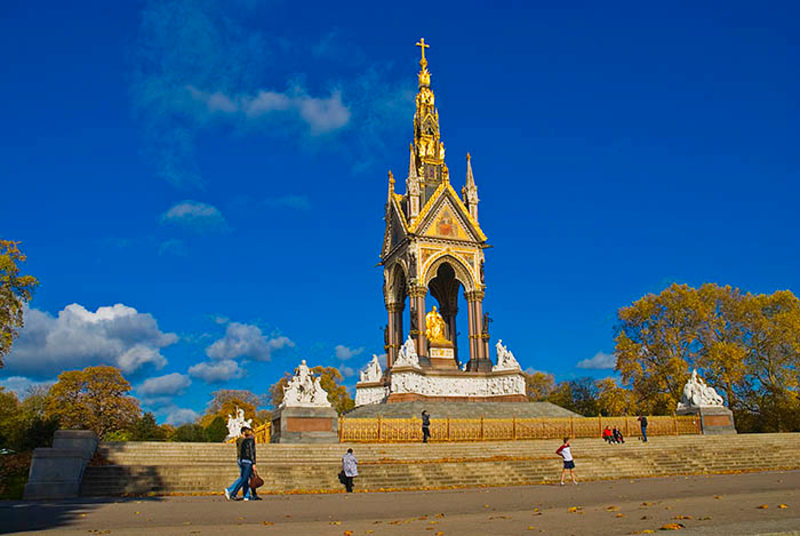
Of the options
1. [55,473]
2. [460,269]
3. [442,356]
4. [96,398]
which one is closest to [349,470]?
[55,473]

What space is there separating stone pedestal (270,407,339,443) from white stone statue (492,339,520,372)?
16.7 metres

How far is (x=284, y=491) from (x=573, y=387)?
6110 cm

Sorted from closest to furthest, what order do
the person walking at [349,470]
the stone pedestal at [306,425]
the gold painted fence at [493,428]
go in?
the person walking at [349,470], the stone pedestal at [306,425], the gold painted fence at [493,428]

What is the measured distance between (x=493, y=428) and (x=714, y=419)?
11.4 m

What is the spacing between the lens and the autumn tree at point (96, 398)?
57.0 metres

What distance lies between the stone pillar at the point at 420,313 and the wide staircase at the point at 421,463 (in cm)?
1398

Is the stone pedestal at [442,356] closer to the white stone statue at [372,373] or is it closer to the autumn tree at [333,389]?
the white stone statue at [372,373]

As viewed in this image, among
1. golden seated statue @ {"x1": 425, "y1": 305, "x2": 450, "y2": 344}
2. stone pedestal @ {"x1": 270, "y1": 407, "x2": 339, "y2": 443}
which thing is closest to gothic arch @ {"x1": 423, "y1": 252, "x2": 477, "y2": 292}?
golden seated statue @ {"x1": 425, "y1": 305, "x2": 450, "y2": 344}

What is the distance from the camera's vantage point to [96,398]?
2336 inches

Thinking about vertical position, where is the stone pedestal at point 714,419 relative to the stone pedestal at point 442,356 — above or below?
below

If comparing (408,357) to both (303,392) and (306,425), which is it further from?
(306,425)

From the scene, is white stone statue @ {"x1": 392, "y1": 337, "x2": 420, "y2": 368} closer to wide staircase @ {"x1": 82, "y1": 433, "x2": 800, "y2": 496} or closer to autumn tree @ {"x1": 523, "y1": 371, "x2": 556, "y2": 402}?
wide staircase @ {"x1": 82, "y1": 433, "x2": 800, "y2": 496}

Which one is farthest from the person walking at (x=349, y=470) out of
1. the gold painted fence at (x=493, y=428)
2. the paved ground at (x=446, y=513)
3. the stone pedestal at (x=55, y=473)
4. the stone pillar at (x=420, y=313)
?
the stone pillar at (x=420, y=313)

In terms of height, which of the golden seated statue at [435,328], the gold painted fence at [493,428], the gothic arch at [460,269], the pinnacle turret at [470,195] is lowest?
the gold painted fence at [493,428]
